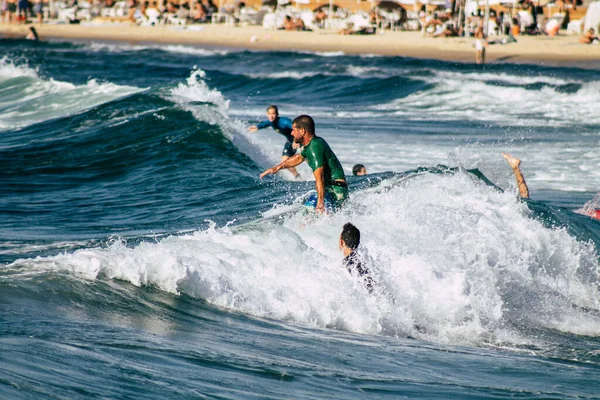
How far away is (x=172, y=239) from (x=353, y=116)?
1704cm

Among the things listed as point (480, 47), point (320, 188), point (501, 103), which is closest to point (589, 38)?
point (480, 47)

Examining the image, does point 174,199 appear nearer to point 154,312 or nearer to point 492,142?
point 154,312

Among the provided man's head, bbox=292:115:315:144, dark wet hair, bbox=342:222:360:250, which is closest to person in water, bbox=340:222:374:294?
dark wet hair, bbox=342:222:360:250

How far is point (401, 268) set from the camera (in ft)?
29.4

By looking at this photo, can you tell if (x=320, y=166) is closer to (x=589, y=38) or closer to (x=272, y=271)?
(x=272, y=271)

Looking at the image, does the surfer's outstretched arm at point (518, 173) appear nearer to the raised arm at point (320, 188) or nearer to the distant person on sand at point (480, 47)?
the raised arm at point (320, 188)

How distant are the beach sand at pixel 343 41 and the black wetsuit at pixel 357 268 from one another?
30.1 m

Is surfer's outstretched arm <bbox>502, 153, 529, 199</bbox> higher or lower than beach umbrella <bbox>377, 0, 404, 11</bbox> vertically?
lower

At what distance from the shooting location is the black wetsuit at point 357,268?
27.4 feet

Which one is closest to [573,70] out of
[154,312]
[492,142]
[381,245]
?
[492,142]

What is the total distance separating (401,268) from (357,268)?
72 cm

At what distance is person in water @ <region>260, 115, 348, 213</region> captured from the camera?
31.6 ft

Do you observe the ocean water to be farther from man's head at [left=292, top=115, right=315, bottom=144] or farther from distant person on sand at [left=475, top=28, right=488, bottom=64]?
distant person on sand at [left=475, top=28, right=488, bottom=64]

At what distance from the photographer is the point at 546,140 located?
21578 mm
